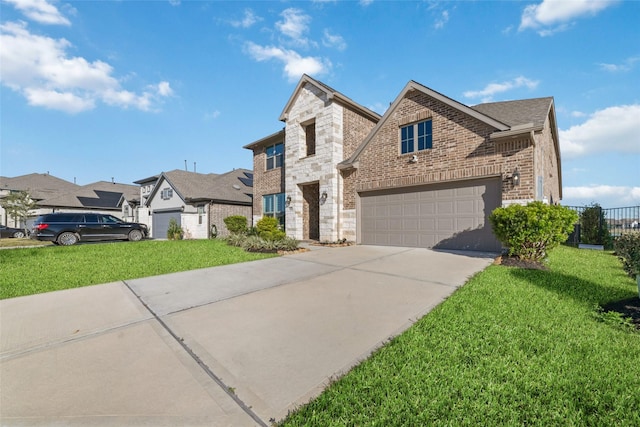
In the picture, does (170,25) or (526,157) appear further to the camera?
(170,25)

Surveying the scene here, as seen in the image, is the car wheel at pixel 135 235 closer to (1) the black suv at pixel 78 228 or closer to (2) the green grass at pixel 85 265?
(1) the black suv at pixel 78 228

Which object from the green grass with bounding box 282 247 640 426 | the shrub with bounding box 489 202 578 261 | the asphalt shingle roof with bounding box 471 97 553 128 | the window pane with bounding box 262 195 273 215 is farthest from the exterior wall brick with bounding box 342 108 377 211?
the green grass with bounding box 282 247 640 426

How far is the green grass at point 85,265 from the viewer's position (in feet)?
18.5

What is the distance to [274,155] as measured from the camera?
16.6 m

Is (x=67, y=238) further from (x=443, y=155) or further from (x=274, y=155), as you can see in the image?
(x=443, y=155)

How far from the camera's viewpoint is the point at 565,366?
2322mm

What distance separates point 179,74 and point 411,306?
42.7 feet

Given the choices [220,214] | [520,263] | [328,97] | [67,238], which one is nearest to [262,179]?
[220,214]

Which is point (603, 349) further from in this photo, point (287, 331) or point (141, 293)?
point (141, 293)

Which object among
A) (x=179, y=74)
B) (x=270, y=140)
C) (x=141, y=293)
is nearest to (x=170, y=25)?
(x=179, y=74)

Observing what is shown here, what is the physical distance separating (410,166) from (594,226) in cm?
931

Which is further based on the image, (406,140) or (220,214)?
(220,214)

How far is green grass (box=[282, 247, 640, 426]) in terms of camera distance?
1.80m

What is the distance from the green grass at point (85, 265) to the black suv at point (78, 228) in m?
3.34
